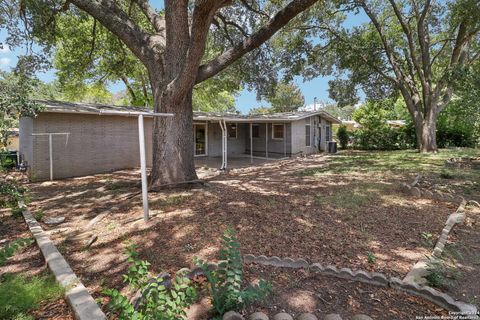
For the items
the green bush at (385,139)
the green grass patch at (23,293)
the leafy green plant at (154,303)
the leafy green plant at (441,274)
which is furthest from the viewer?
the green bush at (385,139)

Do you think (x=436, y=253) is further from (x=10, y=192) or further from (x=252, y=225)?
(x=10, y=192)

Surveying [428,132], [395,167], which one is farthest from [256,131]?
[428,132]

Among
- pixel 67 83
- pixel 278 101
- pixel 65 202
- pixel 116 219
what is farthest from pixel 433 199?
pixel 278 101

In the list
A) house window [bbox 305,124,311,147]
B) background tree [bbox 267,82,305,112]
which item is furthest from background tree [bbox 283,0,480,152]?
background tree [bbox 267,82,305,112]

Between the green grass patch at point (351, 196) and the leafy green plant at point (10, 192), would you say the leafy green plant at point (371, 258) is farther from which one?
the leafy green plant at point (10, 192)

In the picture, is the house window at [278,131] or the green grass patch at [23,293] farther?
the house window at [278,131]

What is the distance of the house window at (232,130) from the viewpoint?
17.7 m

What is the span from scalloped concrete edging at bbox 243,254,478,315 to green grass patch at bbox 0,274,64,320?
6.51 feet

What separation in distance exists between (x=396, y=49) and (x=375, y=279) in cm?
1787

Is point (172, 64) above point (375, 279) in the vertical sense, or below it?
above

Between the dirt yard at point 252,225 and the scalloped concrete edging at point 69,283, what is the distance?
0.17m

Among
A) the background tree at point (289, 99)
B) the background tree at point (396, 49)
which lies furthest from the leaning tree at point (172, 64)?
the background tree at point (289, 99)

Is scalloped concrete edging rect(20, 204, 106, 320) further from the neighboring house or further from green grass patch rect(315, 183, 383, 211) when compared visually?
green grass patch rect(315, 183, 383, 211)

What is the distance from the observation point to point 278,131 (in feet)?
55.4
